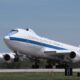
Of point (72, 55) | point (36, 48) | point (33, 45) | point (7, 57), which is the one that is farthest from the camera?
point (36, 48)

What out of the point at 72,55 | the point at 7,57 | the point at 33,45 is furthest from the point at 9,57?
the point at 72,55

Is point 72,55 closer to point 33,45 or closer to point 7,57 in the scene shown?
point 33,45

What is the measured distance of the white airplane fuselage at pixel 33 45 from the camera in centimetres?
6525

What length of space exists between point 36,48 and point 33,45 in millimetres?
1130

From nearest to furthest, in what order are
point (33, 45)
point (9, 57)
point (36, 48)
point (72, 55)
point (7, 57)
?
point (9, 57), point (7, 57), point (72, 55), point (33, 45), point (36, 48)

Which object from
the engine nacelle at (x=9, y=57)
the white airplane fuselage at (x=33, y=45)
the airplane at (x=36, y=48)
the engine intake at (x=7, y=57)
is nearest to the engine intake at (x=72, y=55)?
the airplane at (x=36, y=48)

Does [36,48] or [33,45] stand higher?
[33,45]

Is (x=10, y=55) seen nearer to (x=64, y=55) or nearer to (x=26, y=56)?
(x=26, y=56)

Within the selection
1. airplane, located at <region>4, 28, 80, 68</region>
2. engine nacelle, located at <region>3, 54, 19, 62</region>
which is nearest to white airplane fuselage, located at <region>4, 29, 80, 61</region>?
airplane, located at <region>4, 28, 80, 68</region>

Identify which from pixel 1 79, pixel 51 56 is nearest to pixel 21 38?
pixel 51 56

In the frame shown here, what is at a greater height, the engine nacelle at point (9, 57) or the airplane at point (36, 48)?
the airplane at point (36, 48)

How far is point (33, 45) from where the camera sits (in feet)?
225

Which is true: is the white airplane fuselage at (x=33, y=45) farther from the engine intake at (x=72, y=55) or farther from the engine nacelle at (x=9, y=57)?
the engine nacelle at (x=9, y=57)

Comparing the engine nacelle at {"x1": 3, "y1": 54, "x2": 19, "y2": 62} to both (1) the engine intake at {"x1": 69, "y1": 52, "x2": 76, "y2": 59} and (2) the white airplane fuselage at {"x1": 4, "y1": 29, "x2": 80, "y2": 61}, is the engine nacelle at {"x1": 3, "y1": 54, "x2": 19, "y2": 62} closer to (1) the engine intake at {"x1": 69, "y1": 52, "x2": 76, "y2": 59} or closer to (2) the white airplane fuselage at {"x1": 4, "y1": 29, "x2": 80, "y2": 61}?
(2) the white airplane fuselage at {"x1": 4, "y1": 29, "x2": 80, "y2": 61}
